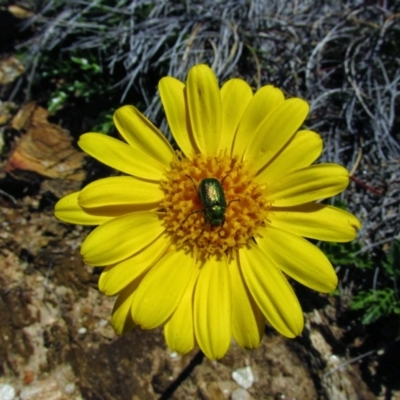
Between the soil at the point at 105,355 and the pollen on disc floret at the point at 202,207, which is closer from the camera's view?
the pollen on disc floret at the point at 202,207

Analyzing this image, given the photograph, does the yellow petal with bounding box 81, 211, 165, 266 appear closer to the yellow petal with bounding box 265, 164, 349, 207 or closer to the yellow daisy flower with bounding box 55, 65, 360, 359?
the yellow daisy flower with bounding box 55, 65, 360, 359

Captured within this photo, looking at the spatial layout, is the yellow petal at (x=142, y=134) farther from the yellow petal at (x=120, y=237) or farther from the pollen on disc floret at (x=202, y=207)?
the yellow petal at (x=120, y=237)

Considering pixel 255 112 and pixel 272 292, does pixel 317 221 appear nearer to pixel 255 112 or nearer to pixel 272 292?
pixel 272 292

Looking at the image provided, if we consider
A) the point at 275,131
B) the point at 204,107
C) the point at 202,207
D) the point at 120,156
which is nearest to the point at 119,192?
the point at 120,156

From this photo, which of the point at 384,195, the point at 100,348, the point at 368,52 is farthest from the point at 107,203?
the point at 368,52

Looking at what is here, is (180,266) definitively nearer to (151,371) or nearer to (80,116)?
(151,371)

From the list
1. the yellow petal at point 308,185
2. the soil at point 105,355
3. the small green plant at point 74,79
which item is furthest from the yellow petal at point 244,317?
the small green plant at point 74,79
